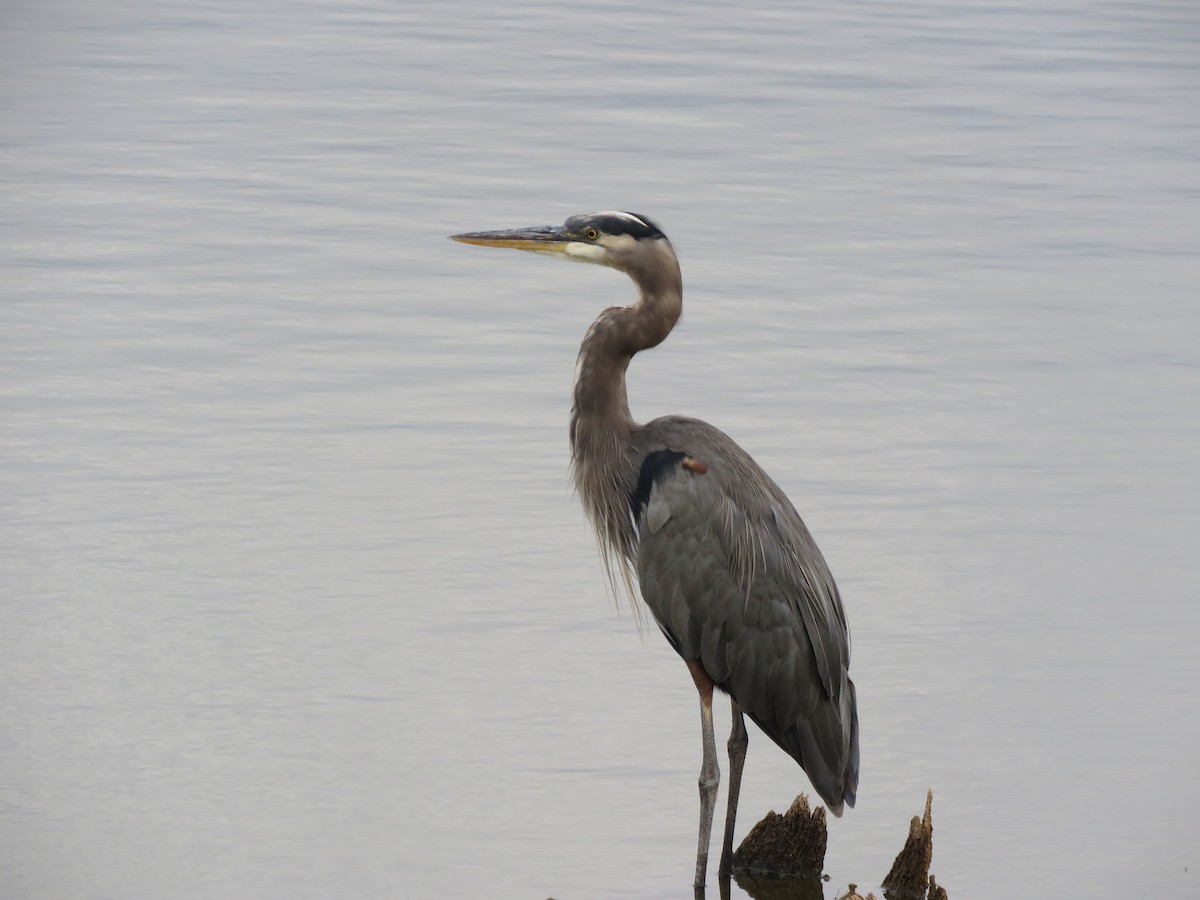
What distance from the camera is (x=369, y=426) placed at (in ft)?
32.1

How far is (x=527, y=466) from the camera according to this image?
9.45m

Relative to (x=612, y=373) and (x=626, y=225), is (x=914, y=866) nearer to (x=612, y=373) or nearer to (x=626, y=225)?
(x=612, y=373)

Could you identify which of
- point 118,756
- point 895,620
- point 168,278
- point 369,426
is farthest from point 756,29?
point 118,756

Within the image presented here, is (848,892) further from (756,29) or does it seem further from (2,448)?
(756,29)

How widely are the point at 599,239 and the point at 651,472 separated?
2.45ft

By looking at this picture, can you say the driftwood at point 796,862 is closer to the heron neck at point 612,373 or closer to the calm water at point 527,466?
the calm water at point 527,466

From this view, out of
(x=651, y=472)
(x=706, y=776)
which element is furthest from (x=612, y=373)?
(x=706, y=776)

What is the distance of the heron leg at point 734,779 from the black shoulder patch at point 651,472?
66 cm

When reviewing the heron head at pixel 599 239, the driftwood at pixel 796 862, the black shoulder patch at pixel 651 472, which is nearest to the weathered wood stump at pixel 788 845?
the driftwood at pixel 796 862

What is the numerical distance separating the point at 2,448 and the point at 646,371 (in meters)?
3.21

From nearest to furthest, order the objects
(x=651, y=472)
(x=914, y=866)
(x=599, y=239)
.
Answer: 1. (x=914, y=866)
2. (x=651, y=472)
3. (x=599, y=239)

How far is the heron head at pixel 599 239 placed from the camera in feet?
21.5

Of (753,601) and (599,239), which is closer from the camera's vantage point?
(753,601)

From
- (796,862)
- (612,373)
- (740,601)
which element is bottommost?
(796,862)
